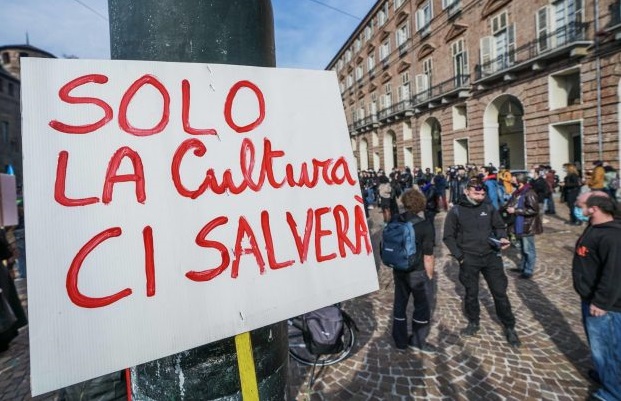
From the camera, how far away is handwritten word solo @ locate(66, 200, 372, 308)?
782 millimetres

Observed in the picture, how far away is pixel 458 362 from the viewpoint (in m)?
3.07

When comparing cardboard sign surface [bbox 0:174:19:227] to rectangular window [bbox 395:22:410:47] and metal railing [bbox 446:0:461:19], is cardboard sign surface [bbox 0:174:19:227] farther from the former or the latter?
rectangular window [bbox 395:22:410:47]

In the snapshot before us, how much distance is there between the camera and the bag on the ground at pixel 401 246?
3168 mm

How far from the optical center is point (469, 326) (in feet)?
11.7

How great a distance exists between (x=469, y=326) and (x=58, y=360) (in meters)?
3.71

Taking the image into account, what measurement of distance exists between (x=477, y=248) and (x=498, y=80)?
52.4 ft

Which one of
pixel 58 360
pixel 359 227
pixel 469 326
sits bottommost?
pixel 469 326

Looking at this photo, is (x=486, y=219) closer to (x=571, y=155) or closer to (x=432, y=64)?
(x=571, y=155)

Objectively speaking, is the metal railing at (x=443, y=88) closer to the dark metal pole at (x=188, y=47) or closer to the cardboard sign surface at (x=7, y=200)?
the cardboard sign surface at (x=7, y=200)

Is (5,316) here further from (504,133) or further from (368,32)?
(368,32)

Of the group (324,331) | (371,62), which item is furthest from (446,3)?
(324,331)

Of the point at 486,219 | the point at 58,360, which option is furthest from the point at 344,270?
the point at 486,219

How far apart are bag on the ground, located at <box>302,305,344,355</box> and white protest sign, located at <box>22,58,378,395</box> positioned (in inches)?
74.5

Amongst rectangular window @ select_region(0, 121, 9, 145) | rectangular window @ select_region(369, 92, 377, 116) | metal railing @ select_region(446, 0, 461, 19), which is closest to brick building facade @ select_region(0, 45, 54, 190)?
rectangular window @ select_region(0, 121, 9, 145)
